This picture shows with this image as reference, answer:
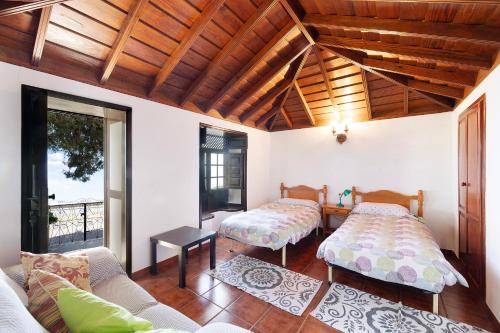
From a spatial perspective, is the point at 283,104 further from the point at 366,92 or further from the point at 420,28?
the point at 420,28

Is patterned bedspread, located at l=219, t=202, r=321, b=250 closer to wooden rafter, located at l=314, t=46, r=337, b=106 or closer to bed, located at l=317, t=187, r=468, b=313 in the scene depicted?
bed, located at l=317, t=187, r=468, b=313

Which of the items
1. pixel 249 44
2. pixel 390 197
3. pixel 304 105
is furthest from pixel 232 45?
pixel 390 197

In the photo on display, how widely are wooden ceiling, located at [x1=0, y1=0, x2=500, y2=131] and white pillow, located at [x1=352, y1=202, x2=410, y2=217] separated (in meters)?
1.76

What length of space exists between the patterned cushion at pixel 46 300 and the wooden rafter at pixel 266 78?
3372 millimetres

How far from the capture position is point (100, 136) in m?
5.34

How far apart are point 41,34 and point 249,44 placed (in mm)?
2172

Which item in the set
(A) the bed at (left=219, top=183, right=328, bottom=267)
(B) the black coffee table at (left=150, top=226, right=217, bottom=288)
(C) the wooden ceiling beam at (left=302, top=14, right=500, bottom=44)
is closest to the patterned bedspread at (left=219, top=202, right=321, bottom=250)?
(A) the bed at (left=219, top=183, right=328, bottom=267)

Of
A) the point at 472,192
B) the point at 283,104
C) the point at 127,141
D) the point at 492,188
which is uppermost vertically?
the point at 283,104

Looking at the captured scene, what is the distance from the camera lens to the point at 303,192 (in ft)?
16.9

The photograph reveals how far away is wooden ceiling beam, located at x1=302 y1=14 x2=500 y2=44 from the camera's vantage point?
186cm

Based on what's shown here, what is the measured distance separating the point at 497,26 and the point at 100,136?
684 cm

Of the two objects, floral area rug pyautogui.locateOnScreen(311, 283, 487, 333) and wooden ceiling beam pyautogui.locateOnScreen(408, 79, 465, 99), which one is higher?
wooden ceiling beam pyautogui.locateOnScreen(408, 79, 465, 99)

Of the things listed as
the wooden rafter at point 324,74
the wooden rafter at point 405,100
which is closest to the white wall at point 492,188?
the wooden rafter at point 405,100

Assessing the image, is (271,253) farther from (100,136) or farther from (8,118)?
(100,136)
